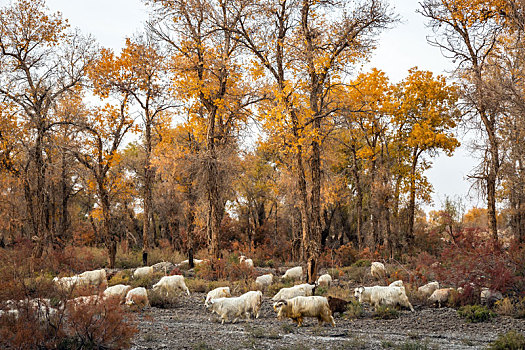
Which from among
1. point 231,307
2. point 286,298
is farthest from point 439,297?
point 231,307

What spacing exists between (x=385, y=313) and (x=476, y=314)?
7.03 ft

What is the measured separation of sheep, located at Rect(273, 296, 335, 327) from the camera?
1004 cm

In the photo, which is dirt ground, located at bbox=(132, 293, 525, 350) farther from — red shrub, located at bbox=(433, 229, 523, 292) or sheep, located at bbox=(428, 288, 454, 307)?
red shrub, located at bbox=(433, 229, 523, 292)

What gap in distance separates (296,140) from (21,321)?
9286mm

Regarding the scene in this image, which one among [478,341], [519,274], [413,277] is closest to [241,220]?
[413,277]

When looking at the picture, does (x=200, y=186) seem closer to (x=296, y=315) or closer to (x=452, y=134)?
(x=296, y=315)

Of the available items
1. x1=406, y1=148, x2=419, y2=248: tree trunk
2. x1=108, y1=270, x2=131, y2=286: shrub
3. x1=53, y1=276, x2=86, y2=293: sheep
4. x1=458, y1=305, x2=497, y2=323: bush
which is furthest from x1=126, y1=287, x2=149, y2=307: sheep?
x1=406, y1=148, x2=419, y2=248: tree trunk

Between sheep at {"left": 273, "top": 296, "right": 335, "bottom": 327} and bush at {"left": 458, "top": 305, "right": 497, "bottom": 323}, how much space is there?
3421mm

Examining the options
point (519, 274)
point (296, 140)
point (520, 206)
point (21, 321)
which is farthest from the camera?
point (520, 206)

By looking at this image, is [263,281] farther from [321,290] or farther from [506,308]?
[506,308]

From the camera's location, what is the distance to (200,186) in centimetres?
1934

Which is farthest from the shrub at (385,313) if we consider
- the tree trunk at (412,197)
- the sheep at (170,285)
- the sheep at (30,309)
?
the tree trunk at (412,197)

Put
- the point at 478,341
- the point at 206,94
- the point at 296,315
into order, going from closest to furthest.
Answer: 1. the point at 478,341
2. the point at 296,315
3. the point at 206,94

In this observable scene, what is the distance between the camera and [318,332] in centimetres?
938
